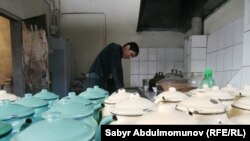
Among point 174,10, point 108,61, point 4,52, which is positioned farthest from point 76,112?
point 4,52

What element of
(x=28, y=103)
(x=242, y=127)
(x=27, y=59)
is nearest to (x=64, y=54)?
(x=27, y=59)

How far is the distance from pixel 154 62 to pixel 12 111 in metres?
3.26

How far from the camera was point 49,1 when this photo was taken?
3467 mm

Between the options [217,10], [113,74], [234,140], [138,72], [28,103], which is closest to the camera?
[234,140]

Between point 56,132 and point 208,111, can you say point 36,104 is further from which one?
point 208,111

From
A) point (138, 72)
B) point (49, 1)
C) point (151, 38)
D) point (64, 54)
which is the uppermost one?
point (49, 1)

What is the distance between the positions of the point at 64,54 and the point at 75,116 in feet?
8.66

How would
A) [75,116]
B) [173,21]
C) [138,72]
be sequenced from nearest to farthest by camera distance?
[75,116] → [173,21] → [138,72]

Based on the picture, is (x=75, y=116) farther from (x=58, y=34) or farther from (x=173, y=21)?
(x=58, y=34)

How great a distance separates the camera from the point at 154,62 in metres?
3.78

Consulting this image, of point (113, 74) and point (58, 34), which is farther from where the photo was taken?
point (58, 34)

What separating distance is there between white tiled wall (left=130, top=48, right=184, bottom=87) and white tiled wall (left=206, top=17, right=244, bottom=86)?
1011mm

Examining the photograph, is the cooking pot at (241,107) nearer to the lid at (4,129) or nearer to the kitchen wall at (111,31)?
the lid at (4,129)

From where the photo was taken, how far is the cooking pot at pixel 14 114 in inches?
23.4
